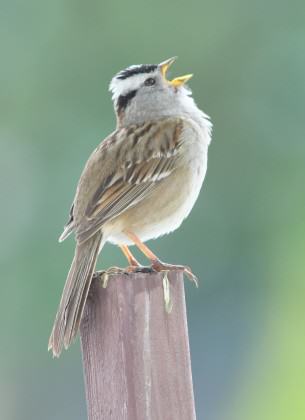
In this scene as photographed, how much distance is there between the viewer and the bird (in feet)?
17.4

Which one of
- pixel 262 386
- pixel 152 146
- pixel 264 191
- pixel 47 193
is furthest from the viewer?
pixel 264 191

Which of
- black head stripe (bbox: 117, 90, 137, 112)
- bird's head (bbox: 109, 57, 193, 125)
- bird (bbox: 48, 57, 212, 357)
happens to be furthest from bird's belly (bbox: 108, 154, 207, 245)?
black head stripe (bbox: 117, 90, 137, 112)

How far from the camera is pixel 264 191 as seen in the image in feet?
46.9

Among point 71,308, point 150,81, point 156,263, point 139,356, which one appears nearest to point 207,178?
Answer: point 150,81

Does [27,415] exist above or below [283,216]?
below

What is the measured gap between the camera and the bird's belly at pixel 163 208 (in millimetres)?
5547

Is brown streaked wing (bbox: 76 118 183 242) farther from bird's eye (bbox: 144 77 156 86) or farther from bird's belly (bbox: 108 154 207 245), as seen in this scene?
bird's eye (bbox: 144 77 156 86)

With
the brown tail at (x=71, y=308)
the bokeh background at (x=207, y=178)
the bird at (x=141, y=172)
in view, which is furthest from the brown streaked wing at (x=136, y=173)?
the bokeh background at (x=207, y=178)

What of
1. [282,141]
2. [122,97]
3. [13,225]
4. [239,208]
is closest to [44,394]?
[13,225]

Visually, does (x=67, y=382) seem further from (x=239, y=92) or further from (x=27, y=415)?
(x=239, y=92)

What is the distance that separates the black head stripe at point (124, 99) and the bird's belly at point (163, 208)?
0.58 metres

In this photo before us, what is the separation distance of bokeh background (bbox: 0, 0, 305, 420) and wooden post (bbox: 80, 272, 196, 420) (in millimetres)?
7512

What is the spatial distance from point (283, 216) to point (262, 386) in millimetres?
4104

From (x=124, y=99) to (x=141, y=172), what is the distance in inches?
28.3
